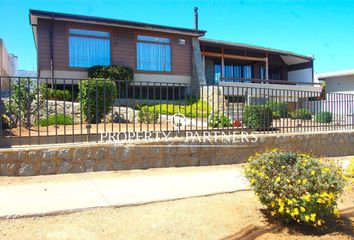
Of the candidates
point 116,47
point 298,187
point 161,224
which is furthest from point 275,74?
point 161,224

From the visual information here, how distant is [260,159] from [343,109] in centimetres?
849

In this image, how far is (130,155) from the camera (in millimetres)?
7031

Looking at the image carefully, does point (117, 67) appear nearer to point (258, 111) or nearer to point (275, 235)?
point (258, 111)

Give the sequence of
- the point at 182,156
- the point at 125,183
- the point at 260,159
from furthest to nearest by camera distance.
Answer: the point at 182,156
the point at 125,183
the point at 260,159

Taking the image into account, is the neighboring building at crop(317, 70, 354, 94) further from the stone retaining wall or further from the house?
the stone retaining wall

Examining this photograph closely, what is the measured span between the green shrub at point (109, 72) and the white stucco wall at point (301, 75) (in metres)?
15.9

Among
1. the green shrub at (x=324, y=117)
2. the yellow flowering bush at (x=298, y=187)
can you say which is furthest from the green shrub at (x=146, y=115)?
the green shrub at (x=324, y=117)

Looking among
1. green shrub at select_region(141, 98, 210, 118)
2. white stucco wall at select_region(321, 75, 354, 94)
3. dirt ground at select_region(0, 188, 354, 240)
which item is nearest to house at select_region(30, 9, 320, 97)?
green shrub at select_region(141, 98, 210, 118)

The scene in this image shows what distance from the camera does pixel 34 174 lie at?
620cm

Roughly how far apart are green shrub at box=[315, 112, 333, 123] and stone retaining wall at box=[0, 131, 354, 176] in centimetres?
110

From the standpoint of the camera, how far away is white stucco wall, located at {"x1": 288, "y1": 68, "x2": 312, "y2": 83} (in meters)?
26.4

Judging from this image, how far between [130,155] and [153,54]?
12.1 meters

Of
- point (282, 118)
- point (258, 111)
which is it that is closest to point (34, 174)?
point (258, 111)

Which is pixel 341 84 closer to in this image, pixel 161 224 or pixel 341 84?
pixel 341 84
